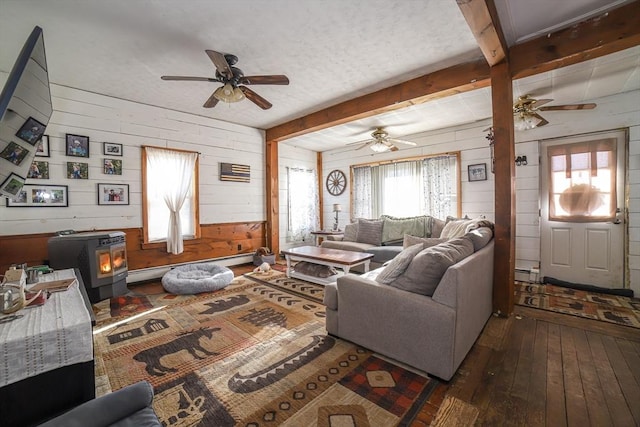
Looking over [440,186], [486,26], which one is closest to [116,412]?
[486,26]

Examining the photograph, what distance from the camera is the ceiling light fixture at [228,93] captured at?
271cm

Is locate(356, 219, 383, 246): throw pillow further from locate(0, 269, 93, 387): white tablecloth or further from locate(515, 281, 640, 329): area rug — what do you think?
locate(0, 269, 93, 387): white tablecloth

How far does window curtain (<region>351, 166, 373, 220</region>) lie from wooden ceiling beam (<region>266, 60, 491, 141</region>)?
2018 millimetres

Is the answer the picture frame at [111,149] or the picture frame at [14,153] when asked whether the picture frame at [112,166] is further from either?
the picture frame at [14,153]

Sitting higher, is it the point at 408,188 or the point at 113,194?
the point at 408,188

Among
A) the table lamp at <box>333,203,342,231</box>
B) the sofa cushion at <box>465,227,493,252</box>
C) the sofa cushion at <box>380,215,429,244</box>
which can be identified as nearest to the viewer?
the sofa cushion at <box>465,227,493,252</box>

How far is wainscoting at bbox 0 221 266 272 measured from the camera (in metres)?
3.11

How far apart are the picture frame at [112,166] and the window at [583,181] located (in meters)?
6.32

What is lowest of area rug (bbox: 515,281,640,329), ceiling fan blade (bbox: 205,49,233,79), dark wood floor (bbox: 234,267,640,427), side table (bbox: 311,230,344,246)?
dark wood floor (bbox: 234,267,640,427)

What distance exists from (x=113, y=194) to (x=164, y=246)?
102 centimetres

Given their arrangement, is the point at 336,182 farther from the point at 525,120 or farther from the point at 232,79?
the point at 232,79

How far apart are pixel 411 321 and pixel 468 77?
2666 mm

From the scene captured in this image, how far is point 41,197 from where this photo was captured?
323cm

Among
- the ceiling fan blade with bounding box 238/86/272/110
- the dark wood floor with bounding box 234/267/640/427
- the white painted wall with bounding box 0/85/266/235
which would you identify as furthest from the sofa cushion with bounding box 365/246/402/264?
the ceiling fan blade with bounding box 238/86/272/110
